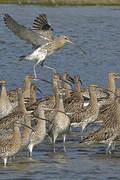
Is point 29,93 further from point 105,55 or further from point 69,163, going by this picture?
point 105,55

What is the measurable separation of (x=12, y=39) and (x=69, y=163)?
67.7 feet

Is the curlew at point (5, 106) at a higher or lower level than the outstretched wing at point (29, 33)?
lower

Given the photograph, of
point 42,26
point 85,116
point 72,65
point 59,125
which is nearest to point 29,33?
point 42,26

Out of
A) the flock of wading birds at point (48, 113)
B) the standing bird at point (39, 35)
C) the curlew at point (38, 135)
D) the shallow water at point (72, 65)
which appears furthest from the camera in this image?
the standing bird at point (39, 35)

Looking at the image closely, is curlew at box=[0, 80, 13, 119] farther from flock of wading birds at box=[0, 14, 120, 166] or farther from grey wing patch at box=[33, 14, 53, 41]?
grey wing patch at box=[33, 14, 53, 41]

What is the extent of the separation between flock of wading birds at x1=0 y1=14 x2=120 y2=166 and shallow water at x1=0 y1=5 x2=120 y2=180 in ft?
0.95

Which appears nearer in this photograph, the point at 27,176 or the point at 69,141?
the point at 27,176

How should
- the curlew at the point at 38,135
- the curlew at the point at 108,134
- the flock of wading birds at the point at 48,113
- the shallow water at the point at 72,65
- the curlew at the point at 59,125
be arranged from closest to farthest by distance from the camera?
the shallow water at the point at 72,65 < the flock of wading birds at the point at 48,113 < the curlew at the point at 38,135 < the curlew at the point at 108,134 < the curlew at the point at 59,125

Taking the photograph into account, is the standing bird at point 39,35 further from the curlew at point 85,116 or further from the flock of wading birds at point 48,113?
the curlew at point 85,116

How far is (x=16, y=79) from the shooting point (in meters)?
21.0

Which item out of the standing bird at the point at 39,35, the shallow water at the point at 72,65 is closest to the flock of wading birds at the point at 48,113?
the standing bird at the point at 39,35

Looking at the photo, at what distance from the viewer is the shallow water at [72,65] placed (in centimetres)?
1113

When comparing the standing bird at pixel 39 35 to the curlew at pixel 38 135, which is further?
the standing bird at pixel 39 35

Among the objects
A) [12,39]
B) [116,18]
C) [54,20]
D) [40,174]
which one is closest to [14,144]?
[40,174]
